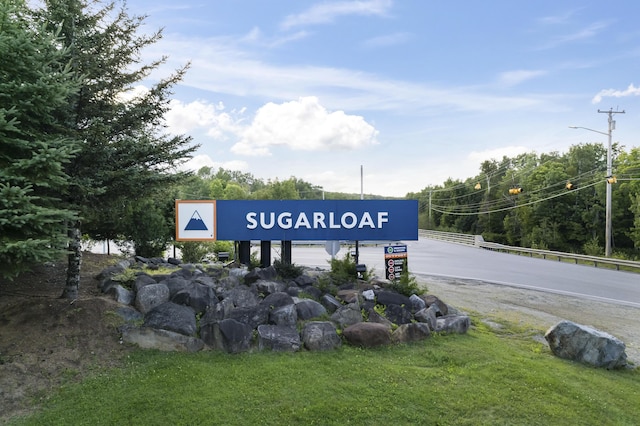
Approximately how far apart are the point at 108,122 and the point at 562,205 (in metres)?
44.0

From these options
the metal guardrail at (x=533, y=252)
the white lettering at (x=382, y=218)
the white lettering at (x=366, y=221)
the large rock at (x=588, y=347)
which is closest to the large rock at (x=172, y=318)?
the white lettering at (x=366, y=221)

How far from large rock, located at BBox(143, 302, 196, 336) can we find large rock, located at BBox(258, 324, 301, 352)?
3.50ft

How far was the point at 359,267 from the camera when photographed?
33.0 ft

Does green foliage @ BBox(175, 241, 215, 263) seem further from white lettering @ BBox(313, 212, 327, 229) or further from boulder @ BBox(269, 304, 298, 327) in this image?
boulder @ BBox(269, 304, 298, 327)

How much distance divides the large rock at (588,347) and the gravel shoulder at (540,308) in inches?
23.5

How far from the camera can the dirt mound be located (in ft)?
16.7

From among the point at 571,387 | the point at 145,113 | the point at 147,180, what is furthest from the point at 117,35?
the point at 571,387

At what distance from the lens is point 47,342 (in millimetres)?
5930

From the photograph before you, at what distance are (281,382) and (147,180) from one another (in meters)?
4.27

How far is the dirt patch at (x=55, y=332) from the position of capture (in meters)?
5.18

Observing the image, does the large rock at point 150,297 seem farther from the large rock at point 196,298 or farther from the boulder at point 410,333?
the boulder at point 410,333

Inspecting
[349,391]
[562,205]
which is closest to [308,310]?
[349,391]

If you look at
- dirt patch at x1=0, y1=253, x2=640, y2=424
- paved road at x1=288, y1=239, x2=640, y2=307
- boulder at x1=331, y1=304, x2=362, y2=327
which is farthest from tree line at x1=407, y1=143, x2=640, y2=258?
boulder at x1=331, y1=304, x2=362, y2=327

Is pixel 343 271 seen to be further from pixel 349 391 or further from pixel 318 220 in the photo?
pixel 349 391
